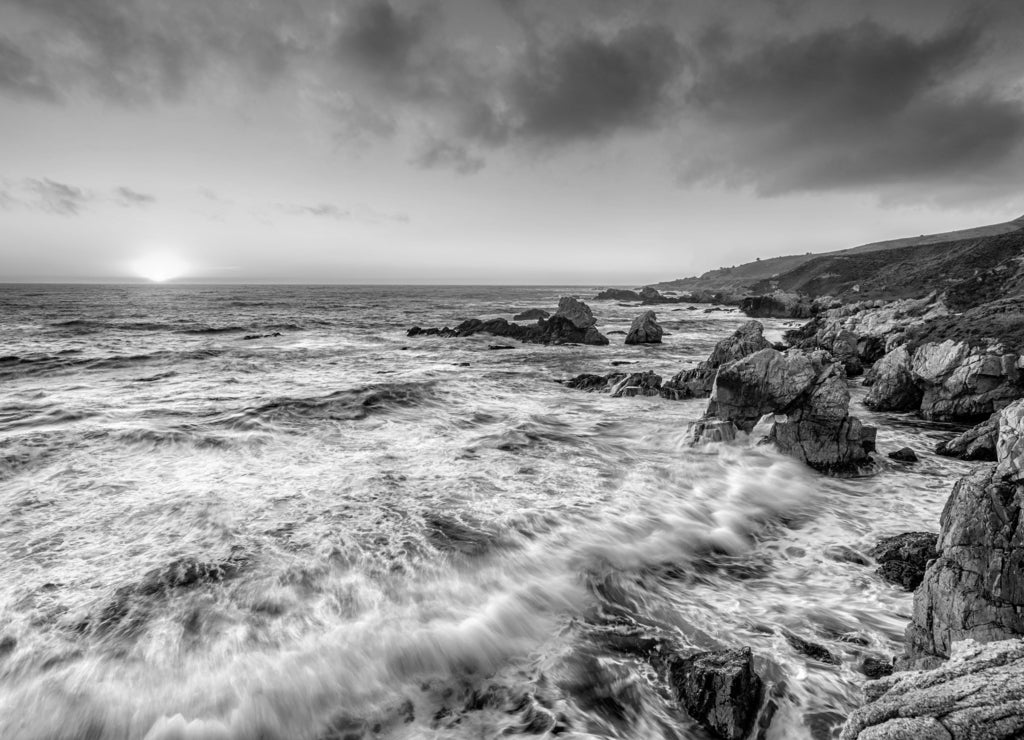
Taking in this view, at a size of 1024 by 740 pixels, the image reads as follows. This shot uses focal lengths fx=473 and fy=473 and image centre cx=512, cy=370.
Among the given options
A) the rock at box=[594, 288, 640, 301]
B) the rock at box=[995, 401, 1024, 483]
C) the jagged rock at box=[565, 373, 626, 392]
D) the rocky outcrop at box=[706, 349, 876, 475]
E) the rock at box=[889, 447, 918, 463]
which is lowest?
the rock at box=[594, 288, 640, 301]

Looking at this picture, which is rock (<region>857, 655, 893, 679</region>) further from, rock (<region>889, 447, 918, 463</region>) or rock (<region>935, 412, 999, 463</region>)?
rock (<region>935, 412, 999, 463</region>)

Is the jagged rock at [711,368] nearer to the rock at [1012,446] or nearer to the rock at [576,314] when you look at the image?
the rock at [1012,446]

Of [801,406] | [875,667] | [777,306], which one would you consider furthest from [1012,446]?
[777,306]

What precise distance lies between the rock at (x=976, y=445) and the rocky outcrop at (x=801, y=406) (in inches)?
93.7

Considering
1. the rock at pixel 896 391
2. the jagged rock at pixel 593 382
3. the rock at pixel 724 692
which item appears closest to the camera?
the rock at pixel 724 692

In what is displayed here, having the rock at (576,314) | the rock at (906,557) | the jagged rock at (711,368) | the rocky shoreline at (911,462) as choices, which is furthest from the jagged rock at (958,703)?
the rock at (576,314)

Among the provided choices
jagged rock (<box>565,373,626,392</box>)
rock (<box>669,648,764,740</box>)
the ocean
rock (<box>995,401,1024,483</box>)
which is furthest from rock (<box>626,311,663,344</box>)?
rock (<box>669,648,764,740</box>)

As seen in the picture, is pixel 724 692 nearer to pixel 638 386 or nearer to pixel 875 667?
pixel 875 667

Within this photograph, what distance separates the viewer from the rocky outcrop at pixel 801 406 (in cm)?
1387

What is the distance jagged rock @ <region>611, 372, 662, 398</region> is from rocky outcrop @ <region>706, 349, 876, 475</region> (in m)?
6.59

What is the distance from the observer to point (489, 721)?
20.0 ft

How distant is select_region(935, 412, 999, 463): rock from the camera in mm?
13703

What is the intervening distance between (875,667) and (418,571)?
7296 mm

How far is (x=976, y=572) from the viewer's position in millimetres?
5719
